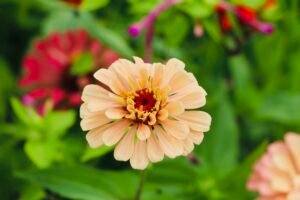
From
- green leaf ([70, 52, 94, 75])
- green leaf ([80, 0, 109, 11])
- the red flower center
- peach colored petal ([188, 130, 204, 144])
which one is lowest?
peach colored petal ([188, 130, 204, 144])

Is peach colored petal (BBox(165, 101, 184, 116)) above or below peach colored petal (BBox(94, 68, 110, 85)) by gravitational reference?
below

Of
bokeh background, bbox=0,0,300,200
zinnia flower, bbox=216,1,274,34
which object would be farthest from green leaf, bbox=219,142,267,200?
zinnia flower, bbox=216,1,274,34

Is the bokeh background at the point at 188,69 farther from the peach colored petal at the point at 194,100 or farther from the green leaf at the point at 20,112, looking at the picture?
the peach colored petal at the point at 194,100

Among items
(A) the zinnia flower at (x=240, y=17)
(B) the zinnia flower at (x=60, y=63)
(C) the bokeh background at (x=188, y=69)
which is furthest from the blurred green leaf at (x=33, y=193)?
(A) the zinnia flower at (x=240, y=17)

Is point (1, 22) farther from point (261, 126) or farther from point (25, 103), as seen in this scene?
point (261, 126)

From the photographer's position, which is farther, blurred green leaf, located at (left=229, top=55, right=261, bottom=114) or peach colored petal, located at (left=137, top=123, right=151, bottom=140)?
blurred green leaf, located at (left=229, top=55, right=261, bottom=114)

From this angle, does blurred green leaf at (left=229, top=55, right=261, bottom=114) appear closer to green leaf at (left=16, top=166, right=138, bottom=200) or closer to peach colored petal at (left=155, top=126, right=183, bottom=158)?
green leaf at (left=16, top=166, right=138, bottom=200)

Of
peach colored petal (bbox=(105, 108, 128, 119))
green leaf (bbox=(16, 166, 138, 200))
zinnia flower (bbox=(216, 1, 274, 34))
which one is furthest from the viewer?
zinnia flower (bbox=(216, 1, 274, 34))

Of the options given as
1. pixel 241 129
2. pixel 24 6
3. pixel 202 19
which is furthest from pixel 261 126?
pixel 24 6
